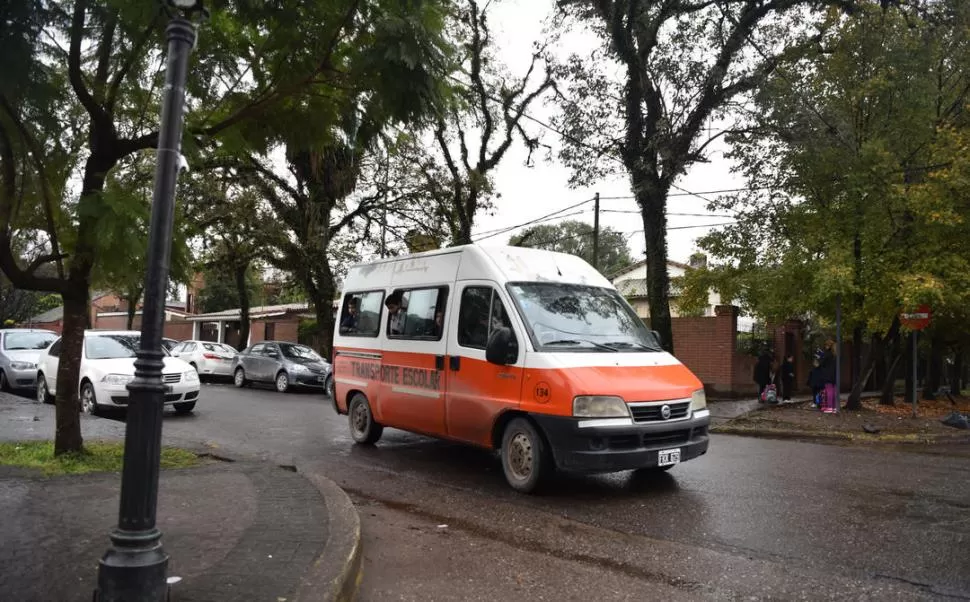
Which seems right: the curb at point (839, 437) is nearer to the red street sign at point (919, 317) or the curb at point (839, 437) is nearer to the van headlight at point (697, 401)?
the red street sign at point (919, 317)

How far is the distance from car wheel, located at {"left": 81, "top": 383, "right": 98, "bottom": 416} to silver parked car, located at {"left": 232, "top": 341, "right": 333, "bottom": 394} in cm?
645

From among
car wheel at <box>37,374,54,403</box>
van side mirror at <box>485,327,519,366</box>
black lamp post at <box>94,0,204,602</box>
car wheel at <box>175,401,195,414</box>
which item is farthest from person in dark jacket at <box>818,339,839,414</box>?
car wheel at <box>37,374,54,403</box>

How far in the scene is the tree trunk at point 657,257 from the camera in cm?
1611

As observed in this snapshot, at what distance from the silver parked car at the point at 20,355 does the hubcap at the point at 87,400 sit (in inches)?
179

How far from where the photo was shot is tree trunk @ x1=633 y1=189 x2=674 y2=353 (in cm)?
1611

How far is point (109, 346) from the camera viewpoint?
13289 millimetres

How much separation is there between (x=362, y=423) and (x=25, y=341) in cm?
1233

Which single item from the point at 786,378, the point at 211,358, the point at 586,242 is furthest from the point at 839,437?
the point at 586,242

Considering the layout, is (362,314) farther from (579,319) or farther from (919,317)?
(919,317)

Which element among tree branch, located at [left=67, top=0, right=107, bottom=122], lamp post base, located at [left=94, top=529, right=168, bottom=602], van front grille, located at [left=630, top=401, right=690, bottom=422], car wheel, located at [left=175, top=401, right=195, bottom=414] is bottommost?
car wheel, located at [left=175, top=401, right=195, bottom=414]

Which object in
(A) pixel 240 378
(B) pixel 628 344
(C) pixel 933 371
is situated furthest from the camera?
(C) pixel 933 371

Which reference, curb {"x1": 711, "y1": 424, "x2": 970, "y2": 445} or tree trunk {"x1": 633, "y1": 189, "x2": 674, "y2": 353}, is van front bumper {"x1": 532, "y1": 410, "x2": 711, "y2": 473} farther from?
tree trunk {"x1": 633, "y1": 189, "x2": 674, "y2": 353}

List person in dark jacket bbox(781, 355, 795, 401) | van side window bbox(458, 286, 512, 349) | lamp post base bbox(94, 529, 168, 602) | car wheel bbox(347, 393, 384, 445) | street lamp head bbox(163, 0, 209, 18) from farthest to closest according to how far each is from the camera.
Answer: person in dark jacket bbox(781, 355, 795, 401), car wheel bbox(347, 393, 384, 445), van side window bbox(458, 286, 512, 349), street lamp head bbox(163, 0, 209, 18), lamp post base bbox(94, 529, 168, 602)

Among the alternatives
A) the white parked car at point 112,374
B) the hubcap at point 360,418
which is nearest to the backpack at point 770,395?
the hubcap at point 360,418
